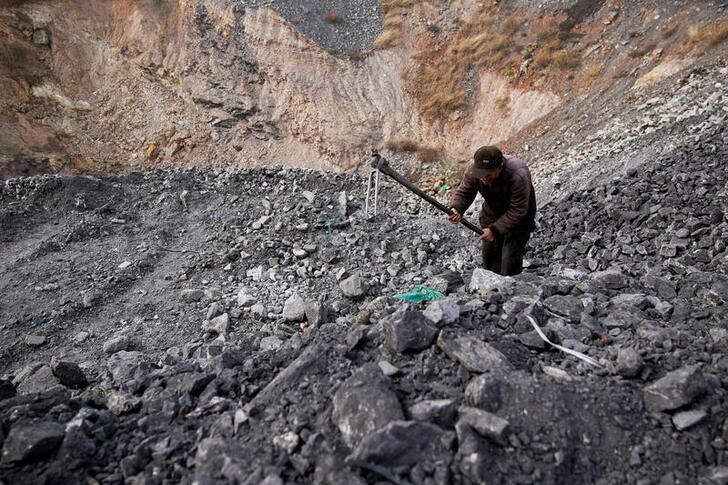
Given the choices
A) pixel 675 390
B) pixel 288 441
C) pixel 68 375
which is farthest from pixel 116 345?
pixel 675 390

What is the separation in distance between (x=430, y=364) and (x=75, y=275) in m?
5.84

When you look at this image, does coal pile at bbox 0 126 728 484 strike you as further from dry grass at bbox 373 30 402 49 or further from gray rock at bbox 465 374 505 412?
dry grass at bbox 373 30 402 49

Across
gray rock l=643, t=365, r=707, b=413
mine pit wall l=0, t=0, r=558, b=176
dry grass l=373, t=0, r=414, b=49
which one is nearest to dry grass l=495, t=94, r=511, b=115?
mine pit wall l=0, t=0, r=558, b=176

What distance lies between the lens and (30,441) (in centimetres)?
201

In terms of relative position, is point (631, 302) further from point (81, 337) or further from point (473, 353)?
point (81, 337)

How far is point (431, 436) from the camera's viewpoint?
6.21 feet

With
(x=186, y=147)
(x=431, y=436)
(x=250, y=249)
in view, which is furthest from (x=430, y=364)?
(x=186, y=147)

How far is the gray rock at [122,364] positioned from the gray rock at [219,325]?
28.1 inches

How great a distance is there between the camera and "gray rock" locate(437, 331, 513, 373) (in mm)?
2307

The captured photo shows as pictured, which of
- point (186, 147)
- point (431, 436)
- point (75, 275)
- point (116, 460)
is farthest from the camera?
point (186, 147)

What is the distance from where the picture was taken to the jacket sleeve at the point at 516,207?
415 cm

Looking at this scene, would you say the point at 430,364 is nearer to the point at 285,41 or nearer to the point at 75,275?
the point at 75,275

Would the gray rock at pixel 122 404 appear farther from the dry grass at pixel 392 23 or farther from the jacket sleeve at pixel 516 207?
the dry grass at pixel 392 23

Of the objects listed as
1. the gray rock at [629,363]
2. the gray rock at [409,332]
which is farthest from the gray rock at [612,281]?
the gray rock at [409,332]
